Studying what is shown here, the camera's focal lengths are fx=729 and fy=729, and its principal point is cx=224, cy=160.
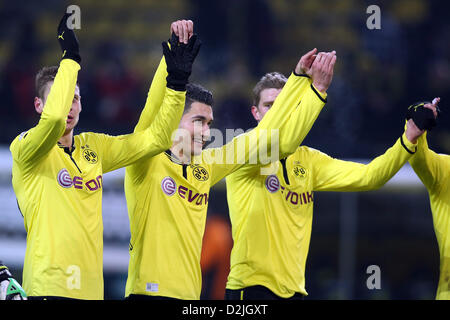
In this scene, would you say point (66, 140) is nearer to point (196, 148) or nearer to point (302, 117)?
point (196, 148)

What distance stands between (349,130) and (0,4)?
18.8 feet

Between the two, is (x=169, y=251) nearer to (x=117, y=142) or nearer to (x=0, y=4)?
(x=117, y=142)

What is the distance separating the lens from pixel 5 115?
9328mm

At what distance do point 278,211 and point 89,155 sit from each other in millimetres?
1258

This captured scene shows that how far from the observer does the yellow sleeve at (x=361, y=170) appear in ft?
15.4

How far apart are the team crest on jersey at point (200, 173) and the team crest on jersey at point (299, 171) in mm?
645

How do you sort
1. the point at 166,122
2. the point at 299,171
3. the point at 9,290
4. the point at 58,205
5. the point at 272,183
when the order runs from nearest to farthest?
the point at 9,290
the point at 58,205
the point at 166,122
the point at 272,183
the point at 299,171

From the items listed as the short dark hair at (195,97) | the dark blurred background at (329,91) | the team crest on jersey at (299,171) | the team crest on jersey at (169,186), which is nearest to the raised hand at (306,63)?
the short dark hair at (195,97)

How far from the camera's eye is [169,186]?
4336mm

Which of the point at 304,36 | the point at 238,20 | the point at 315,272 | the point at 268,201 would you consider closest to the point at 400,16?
the point at 304,36

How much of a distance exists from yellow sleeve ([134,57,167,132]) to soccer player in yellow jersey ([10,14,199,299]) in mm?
145

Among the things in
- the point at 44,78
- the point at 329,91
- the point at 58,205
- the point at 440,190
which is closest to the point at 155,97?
the point at 44,78

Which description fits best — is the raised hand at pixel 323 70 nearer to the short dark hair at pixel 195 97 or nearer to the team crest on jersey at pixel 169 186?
the short dark hair at pixel 195 97

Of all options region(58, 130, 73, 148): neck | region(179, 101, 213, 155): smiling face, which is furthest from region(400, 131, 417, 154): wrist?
region(58, 130, 73, 148): neck
